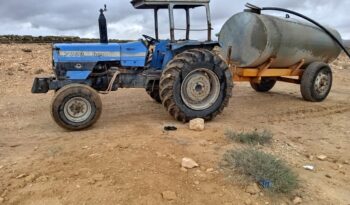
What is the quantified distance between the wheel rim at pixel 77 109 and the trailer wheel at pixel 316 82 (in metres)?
5.50

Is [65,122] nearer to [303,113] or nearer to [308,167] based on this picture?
[308,167]

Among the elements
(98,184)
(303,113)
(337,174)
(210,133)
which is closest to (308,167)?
(337,174)

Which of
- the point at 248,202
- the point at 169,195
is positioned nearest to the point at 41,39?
the point at 169,195

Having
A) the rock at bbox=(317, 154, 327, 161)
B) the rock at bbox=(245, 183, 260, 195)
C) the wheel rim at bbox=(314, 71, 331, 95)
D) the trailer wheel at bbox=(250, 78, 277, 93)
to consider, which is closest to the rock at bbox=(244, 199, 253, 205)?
the rock at bbox=(245, 183, 260, 195)

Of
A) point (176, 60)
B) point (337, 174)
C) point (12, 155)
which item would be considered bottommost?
point (337, 174)

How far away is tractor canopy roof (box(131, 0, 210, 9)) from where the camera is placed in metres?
7.35

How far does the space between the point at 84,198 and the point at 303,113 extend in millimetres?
5813

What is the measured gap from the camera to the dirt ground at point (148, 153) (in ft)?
15.0

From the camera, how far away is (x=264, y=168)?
504 cm

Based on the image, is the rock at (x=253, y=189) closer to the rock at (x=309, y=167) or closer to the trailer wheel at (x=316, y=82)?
the rock at (x=309, y=167)

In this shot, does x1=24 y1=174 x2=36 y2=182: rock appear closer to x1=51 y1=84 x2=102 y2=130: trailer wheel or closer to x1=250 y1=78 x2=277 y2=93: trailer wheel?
x1=51 y1=84 x2=102 y2=130: trailer wheel

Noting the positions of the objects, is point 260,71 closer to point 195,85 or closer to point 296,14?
point 296,14

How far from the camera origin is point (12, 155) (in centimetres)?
563

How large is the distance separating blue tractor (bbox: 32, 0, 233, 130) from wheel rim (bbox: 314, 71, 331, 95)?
3.46 metres
